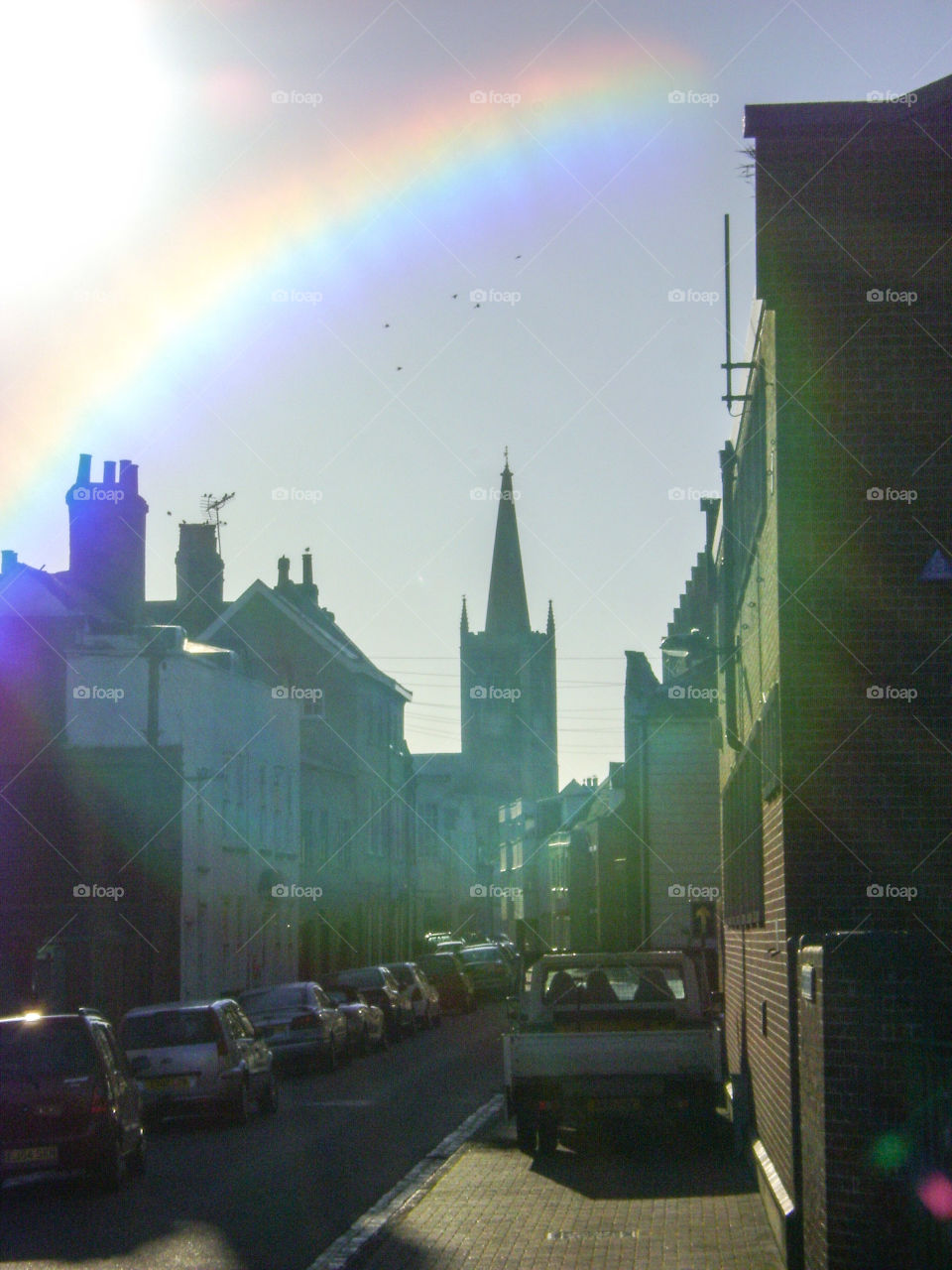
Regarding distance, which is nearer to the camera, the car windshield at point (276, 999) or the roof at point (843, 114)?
the roof at point (843, 114)

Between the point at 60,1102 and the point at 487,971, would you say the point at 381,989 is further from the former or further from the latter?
the point at 60,1102

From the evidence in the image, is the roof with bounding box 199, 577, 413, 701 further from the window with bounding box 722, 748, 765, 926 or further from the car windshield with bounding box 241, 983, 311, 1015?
the window with bounding box 722, 748, 765, 926

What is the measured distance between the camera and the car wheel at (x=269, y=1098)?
20.6 meters

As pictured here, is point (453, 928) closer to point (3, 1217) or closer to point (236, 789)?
point (236, 789)

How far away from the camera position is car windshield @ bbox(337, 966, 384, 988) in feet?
122

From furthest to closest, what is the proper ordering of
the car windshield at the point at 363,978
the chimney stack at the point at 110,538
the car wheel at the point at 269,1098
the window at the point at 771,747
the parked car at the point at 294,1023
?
the chimney stack at the point at 110,538 < the car windshield at the point at 363,978 < the parked car at the point at 294,1023 < the car wheel at the point at 269,1098 < the window at the point at 771,747

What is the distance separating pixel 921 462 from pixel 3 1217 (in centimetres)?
849

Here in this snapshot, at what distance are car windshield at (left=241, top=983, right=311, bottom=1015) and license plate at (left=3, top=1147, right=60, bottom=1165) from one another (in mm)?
14078

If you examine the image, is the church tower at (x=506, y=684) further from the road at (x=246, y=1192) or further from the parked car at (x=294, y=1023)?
the road at (x=246, y=1192)

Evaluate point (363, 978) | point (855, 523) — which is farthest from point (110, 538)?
point (855, 523)

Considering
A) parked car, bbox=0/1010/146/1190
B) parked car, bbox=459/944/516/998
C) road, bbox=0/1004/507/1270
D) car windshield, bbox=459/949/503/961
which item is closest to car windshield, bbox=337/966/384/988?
road, bbox=0/1004/507/1270

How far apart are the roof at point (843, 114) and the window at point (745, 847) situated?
192 inches

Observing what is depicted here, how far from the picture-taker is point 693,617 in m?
50.8

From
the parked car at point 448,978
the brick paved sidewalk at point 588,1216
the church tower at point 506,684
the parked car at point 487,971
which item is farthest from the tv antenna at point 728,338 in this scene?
the church tower at point 506,684
